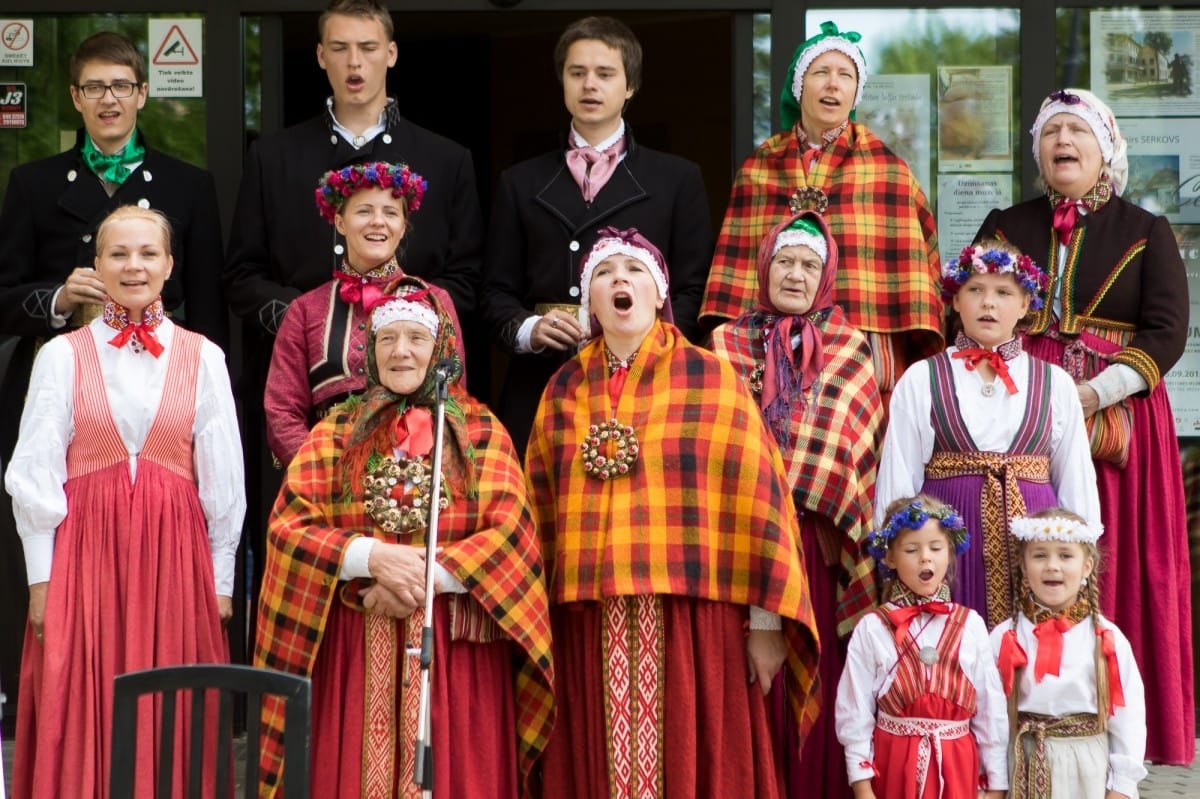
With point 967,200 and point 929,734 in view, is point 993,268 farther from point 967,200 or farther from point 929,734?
point 967,200

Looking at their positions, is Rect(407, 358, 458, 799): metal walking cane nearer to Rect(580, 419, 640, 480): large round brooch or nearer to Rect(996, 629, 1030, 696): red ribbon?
Rect(580, 419, 640, 480): large round brooch

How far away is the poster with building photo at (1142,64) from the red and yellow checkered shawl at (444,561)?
338 centimetres

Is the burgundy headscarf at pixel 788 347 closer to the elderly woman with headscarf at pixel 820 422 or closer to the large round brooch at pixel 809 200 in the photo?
the elderly woman with headscarf at pixel 820 422

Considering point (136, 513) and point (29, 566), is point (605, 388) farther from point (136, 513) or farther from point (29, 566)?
point (29, 566)

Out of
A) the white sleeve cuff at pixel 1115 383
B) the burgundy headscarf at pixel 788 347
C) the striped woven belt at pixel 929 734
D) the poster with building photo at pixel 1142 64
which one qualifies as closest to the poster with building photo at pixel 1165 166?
the poster with building photo at pixel 1142 64

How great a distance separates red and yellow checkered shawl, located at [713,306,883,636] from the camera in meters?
5.88

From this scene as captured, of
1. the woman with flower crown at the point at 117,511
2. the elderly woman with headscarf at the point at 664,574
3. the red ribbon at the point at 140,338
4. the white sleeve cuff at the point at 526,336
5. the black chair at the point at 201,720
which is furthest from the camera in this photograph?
the white sleeve cuff at the point at 526,336

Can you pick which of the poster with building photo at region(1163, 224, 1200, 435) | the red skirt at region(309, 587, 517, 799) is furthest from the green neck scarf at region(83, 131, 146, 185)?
the poster with building photo at region(1163, 224, 1200, 435)

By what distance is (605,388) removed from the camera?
5.66 m

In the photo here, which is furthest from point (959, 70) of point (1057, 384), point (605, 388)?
point (605, 388)

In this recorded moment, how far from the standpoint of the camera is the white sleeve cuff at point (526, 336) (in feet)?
20.9

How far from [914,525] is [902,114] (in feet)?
8.34

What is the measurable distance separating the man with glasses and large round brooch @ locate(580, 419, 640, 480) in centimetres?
171

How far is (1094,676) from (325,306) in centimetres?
266
